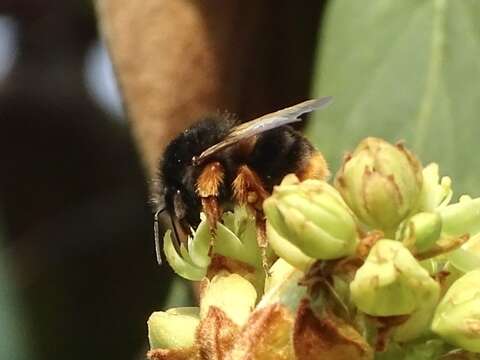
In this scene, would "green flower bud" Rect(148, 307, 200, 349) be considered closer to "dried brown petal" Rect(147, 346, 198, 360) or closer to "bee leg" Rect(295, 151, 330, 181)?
"dried brown petal" Rect(147, 346, 198, 360)

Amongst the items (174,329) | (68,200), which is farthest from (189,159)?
(68,200)

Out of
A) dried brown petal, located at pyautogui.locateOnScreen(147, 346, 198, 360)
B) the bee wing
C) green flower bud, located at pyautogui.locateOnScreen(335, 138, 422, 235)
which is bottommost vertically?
dried brown petal, located at pyautogui.locateOnScreen(147, 346, 198, 360)

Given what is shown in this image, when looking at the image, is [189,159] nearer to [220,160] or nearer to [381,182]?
[220,160]

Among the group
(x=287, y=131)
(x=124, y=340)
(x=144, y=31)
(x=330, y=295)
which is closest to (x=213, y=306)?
(x=330, y=295)

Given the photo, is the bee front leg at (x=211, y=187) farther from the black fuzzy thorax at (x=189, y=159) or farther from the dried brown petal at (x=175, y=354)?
the dried brown petal at (x=175, y=354)

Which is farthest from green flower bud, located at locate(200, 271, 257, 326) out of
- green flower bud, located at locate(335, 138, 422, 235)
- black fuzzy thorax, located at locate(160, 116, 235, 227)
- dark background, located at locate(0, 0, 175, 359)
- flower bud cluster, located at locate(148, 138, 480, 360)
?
dark background, located at locate(0, 0, 175, 359)

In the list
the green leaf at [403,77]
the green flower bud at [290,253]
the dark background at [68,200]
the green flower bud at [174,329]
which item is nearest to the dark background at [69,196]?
the dark background at [68,200]

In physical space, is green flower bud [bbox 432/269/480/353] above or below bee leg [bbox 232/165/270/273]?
below
